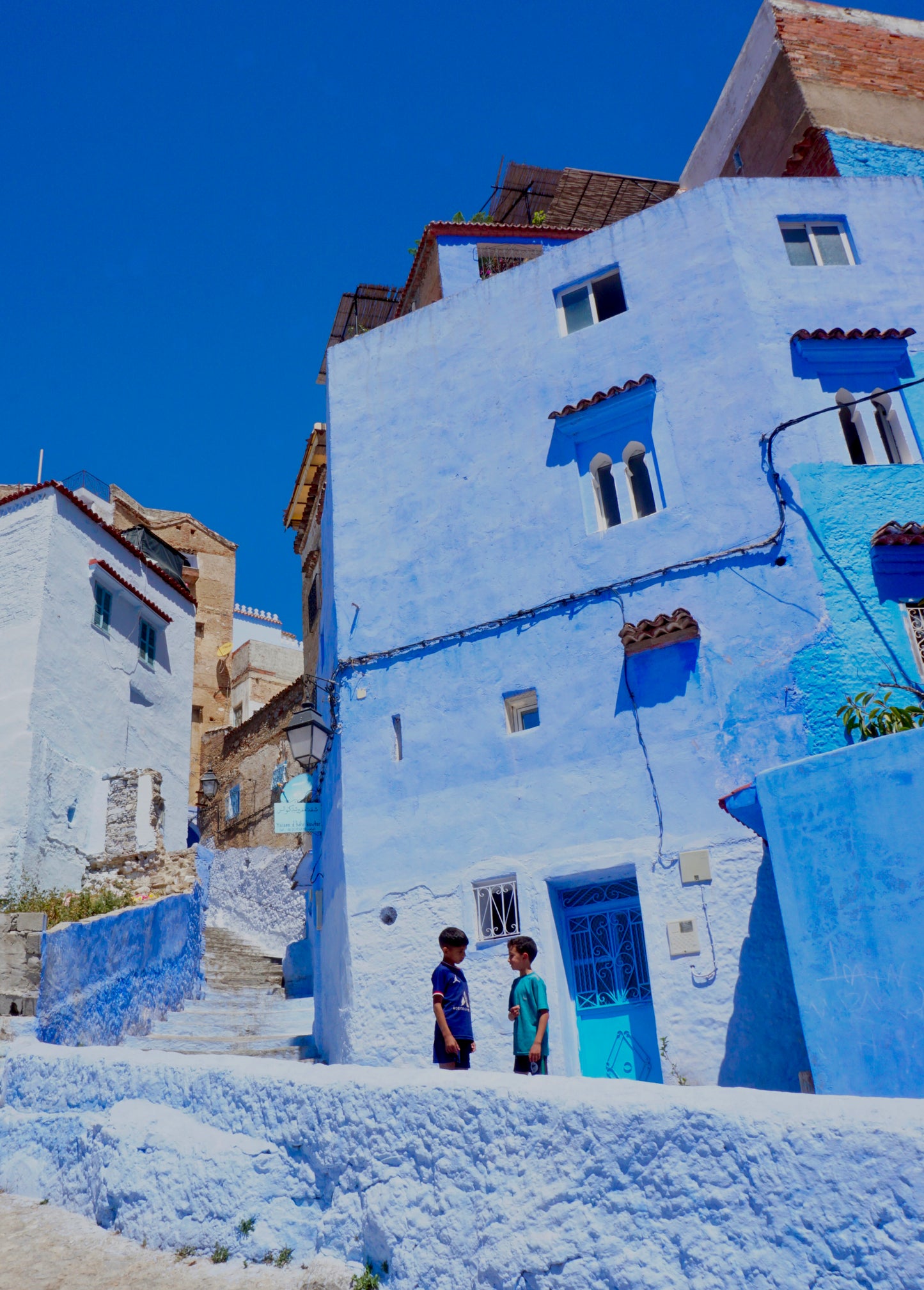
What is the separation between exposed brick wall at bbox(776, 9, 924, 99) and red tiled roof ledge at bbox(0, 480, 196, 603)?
14077mm

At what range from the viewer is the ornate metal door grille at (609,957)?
32.6 ft

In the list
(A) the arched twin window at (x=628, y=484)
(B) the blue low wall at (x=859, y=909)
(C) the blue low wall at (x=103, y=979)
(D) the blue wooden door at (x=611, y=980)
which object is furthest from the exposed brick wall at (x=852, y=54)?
(C) the blue low wall at (x=103, y=979)

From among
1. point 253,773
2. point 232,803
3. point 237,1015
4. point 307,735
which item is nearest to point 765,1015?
point 307,735

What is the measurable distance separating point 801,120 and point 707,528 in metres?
7.74

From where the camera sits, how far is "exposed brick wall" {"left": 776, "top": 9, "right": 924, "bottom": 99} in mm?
15602

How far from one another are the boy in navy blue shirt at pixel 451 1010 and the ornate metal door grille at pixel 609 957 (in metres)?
3.19

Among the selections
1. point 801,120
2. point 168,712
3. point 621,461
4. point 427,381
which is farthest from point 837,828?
point 168,712

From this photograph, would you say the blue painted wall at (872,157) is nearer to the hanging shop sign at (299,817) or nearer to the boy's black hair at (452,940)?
the hanging shop sign at (299,817)

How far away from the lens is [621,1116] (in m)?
4.45

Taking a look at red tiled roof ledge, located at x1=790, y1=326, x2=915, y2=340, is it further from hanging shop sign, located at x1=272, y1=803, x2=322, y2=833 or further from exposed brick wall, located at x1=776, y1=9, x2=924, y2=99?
hanging shop sign, located at x1=272, y1=803, x2=322, y2=833

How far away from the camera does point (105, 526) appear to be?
2108 cm

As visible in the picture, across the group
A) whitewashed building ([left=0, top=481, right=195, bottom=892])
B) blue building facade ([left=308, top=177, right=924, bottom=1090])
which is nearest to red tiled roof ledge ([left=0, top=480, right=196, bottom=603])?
whitewashed building ([left=0, top=481, right=195, bottom=892])

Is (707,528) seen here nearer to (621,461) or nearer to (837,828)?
(621,461)

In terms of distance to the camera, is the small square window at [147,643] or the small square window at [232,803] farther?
the small square window at [232,803]
